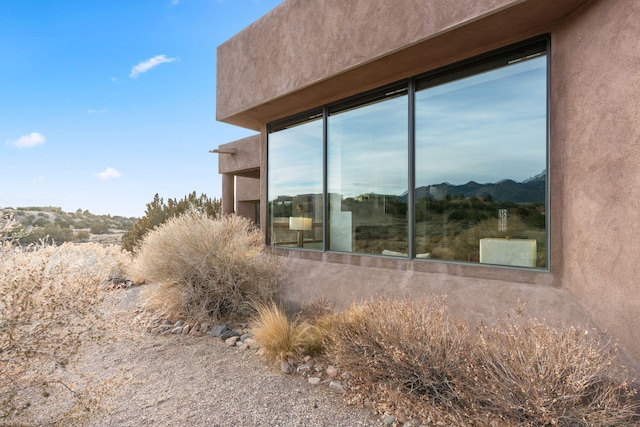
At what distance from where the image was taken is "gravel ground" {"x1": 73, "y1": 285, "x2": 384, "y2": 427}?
8.20 feet

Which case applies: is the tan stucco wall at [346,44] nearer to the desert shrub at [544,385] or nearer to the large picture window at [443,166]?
the large picture window at [443,166]

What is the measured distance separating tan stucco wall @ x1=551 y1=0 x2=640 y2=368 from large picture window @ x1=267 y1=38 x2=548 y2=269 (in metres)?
0.22

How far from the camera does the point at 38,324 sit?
2072mm

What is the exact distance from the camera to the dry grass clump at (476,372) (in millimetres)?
2111

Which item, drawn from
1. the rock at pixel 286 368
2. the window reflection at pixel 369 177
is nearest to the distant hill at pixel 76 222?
the window reflection at pixel 369 177

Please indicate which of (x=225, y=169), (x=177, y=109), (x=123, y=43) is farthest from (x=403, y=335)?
(x=177, y=109)

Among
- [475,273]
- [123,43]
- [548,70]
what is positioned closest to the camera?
[548,70]

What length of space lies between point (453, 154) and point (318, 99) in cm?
258

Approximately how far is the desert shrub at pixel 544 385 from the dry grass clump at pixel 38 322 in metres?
2.65

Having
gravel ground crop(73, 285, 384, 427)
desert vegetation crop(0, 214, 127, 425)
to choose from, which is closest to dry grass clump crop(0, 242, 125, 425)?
desert vegetation crop(0, 214, 127, 425)

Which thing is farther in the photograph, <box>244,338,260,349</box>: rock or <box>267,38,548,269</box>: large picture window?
<box>244,338,260,349</box>: rock

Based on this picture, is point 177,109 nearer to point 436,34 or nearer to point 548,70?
point 436,34

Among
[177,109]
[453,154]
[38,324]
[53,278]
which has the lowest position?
[38,324]

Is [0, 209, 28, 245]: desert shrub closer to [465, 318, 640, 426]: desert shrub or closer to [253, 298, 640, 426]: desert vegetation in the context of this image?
[253, 298, 640, 426]: desert vegetation
